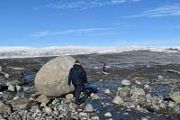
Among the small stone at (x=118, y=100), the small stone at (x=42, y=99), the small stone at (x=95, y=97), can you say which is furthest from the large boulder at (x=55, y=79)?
the small stone at (x=118, y=100)

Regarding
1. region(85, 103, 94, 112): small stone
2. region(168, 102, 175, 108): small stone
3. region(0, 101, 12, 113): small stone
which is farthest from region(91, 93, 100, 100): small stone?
region(0, 101, 12, 113): small stone

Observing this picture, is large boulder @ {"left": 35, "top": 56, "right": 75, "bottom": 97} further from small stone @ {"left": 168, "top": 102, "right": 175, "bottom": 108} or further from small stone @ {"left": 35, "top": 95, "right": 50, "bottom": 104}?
small stone @ {"left": 168, "top": 102, "right": 175, "bottom": 108}

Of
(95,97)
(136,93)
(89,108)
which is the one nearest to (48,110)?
(89,108)

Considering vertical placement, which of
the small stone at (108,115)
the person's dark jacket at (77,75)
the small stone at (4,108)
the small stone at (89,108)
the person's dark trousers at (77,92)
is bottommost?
the small stone at (108,115)

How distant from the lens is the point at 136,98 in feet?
87.6

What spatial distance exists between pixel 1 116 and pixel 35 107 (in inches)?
82.2

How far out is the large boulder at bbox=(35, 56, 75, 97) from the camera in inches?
1063

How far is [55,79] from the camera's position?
2698 centimetres

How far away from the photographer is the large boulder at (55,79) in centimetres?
2700

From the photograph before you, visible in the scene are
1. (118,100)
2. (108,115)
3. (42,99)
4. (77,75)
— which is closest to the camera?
(108,115)

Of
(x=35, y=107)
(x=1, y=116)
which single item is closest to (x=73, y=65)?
(x=35, y=107)

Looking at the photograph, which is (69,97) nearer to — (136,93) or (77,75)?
(77,75)

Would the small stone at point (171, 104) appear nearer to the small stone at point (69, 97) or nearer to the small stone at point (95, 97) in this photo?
the small stone at point (95, 97)

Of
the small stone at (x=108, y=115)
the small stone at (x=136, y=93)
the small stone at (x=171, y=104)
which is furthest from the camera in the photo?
the small stone at (x=136, y=93)
